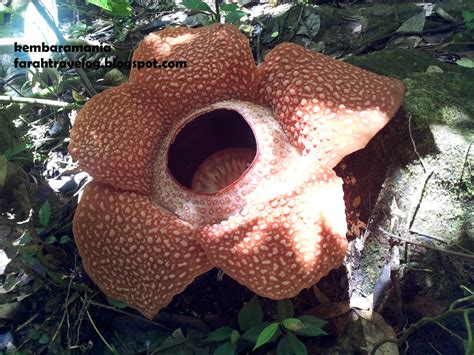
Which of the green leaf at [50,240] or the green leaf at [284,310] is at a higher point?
the green leaf at [50,240]

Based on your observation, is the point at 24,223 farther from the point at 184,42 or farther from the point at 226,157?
the point at 184,42

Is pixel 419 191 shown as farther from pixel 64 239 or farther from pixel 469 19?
pixel 64 239

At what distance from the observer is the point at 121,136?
2.06m

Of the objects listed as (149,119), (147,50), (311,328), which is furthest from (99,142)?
(311,328)

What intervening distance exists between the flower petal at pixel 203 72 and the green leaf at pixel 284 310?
0.93m

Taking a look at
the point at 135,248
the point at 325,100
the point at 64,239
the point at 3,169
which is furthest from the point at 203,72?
the point at 3,169

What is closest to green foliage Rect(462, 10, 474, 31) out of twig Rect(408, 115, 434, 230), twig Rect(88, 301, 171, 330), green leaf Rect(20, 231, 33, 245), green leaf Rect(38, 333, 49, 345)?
twig Rect(408, 115, 434, 230)

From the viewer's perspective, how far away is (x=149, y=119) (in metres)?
2.15

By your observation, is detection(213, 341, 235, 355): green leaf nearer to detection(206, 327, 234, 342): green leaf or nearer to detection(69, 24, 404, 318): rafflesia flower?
detection(206, 327, 234, 342): green leaf

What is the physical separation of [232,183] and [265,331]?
594 mm

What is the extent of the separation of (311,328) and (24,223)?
66.2 inches

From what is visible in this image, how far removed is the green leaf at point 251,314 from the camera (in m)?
1.99

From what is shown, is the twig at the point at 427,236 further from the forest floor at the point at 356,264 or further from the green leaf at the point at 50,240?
the green leaf at the point at 50,240

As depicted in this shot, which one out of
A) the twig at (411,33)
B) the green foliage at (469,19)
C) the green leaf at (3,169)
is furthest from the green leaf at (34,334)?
the green foliage at (469,19)
